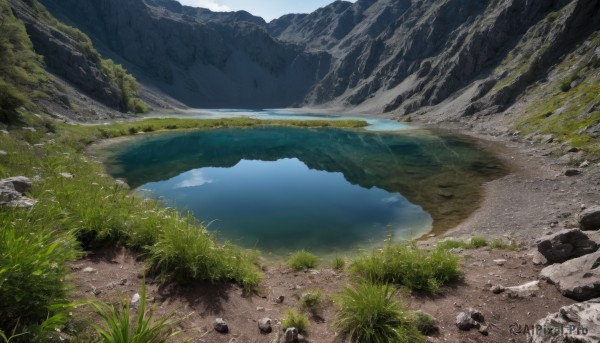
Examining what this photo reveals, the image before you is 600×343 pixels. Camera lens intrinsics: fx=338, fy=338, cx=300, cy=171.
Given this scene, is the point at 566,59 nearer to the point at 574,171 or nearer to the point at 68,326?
the point at 574,171

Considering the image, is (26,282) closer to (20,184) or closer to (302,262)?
(20,184)

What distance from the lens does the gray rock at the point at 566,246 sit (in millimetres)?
9477

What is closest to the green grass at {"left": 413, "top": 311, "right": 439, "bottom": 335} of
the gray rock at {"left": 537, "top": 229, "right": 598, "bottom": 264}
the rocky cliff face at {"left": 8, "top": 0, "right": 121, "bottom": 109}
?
the gray rock at {"left": 537, "top": 229, "right": 598, "bottom": 264}

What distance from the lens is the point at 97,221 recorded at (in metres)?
10.1

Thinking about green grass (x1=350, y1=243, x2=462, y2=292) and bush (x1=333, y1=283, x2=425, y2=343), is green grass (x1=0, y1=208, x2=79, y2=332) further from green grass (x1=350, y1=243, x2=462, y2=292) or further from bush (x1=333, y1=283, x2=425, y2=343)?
green grass (x1=350, y1=243, x2=462, y2=292)

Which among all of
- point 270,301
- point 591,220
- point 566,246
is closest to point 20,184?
point 270,301

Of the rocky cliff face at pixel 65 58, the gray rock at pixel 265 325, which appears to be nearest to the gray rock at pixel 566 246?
the gray rock at pixel 265 325

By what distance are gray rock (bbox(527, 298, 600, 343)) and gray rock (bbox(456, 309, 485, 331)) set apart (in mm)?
1002

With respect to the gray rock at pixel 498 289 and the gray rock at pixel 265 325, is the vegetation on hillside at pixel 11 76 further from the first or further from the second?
the gray rock at pixel 498 289

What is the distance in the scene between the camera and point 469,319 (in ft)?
23.8

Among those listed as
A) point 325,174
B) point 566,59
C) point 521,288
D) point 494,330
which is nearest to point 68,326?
point 494,330

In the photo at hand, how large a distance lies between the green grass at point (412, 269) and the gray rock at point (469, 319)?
143 cm

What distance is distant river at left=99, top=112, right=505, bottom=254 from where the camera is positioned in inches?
757

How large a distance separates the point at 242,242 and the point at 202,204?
754cm
